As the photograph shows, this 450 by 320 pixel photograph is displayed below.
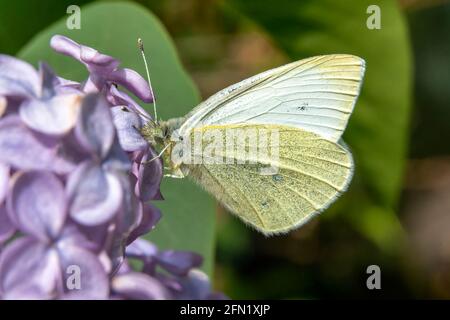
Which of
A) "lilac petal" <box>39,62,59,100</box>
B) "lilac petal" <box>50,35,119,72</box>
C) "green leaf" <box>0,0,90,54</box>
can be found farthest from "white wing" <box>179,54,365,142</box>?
"green leaf" <box>0,0,90,54</box>

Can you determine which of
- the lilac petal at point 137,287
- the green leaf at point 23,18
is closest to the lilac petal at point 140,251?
the lilac petal at point 137,287

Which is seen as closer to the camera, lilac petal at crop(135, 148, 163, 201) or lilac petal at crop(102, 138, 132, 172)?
lilac petal at crop(102, 138, 132, 172)

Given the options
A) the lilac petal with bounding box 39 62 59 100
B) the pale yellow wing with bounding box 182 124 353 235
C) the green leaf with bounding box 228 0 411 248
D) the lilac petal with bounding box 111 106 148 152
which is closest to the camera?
the lilac petal with bounding box 39 62 59 100

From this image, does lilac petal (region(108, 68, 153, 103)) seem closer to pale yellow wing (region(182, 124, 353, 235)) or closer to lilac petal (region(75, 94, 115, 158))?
lilac petal (region(75, 94, 115, 158))

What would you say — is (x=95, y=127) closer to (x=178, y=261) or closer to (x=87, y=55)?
(x=87, y=55)

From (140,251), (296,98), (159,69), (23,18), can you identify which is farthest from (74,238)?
(23,18)

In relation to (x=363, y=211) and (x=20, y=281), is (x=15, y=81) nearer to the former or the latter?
(x=20, y=281)
